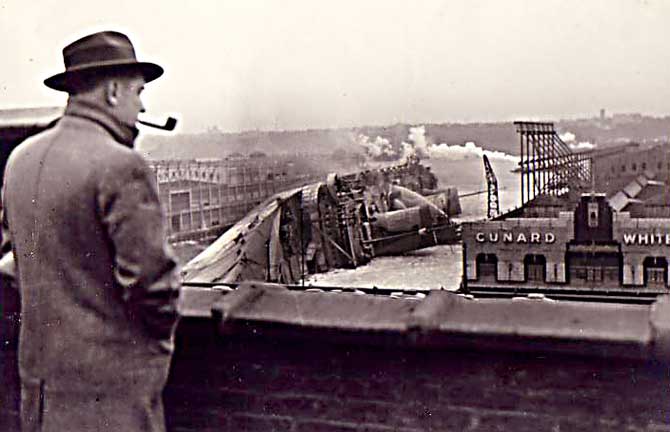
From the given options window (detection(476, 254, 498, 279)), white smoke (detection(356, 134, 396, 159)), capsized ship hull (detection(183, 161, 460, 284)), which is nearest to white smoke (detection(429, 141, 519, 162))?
capsized ship hull (detection(183, 161, 460, 284))

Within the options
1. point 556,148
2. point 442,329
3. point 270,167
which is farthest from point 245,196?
point 442,329

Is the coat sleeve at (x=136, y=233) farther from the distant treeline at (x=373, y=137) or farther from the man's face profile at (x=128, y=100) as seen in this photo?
the distant treeline at (x=373, y=137)

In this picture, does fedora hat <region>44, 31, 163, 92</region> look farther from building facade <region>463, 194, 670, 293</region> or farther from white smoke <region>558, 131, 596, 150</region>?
white smoke <region>558, 131, 596, 150</region>

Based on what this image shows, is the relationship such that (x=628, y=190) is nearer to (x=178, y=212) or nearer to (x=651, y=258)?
(x=651, y=258)

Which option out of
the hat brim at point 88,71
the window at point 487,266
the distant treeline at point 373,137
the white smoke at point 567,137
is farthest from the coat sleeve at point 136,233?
the white smoke at point 567,137

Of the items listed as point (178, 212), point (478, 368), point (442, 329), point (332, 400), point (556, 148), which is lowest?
point (332, 400)

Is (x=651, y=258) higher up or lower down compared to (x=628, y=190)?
lower down
